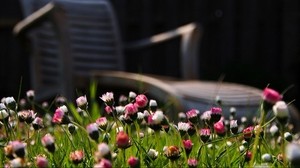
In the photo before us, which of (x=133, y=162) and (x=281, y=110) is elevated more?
(x=281, y=110)

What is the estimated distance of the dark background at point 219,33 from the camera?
23.4ft

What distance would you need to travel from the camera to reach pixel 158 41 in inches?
196

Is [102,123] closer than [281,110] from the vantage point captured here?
No

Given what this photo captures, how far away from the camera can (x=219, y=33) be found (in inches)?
290

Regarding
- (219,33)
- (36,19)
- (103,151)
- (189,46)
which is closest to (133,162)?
(103,151)

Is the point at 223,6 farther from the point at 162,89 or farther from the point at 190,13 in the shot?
the point at 162,89

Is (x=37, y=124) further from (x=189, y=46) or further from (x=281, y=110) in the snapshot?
(x=189, y=46)

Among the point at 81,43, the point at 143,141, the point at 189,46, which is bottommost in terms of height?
the point at 81,43

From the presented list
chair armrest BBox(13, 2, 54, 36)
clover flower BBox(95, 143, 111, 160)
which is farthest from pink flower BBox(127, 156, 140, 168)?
chair armrest BBox(13, 2, 54, 36)

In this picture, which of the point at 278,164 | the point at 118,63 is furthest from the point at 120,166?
the point at 118,63

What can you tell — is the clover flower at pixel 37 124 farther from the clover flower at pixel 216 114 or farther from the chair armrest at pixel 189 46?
the chair armrest at pixel 189 46

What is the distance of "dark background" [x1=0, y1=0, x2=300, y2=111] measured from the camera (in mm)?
7141

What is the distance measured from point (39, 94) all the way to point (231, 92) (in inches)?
Answer: 49.7

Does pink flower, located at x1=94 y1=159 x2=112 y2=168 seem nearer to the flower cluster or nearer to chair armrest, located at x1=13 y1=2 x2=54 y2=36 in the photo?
the flower cluster
